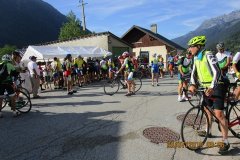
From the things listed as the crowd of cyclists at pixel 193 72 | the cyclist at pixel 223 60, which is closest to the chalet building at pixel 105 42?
the crowd of cyclists at pixel 193 72

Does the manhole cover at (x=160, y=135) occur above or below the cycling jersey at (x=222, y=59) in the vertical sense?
below

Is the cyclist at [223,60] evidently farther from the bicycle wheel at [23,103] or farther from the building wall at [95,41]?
the building wall at [95,41]

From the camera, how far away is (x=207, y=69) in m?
5.86

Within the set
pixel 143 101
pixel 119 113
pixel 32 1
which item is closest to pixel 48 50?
pixel 143 101

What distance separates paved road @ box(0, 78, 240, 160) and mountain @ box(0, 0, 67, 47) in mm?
112814

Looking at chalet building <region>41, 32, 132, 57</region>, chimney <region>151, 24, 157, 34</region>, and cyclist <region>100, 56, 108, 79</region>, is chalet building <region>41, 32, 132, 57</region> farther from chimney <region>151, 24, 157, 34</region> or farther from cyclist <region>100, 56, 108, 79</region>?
chimney <region>151, 24, 157, 34</region>

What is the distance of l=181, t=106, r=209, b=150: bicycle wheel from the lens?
6.02 m

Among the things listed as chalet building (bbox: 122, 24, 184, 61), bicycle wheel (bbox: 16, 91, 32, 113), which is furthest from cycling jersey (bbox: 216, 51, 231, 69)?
chalet building (bbox: 122, 24, 184, 61)

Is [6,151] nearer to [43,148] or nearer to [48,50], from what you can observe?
[43,148]

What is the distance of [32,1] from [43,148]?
193 meters

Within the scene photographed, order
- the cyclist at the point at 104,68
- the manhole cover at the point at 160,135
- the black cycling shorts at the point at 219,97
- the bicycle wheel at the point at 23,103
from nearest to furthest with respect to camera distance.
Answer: the black cycling shorts at the point at 219,97, the manhole cover at the point at 160,135, the bicycle wheel at the point at 23,103, the cyclist at the point at 104,68

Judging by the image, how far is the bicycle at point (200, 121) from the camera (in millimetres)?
5996

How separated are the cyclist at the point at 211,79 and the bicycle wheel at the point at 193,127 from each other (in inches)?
11.1

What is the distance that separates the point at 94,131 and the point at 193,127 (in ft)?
8.02
